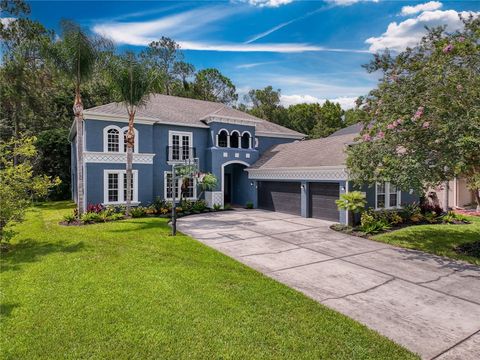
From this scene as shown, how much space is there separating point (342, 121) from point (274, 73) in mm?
38453

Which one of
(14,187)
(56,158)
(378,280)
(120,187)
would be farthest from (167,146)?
(378,280)

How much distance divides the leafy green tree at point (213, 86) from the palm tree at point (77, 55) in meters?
26.0

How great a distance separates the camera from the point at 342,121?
168 feet

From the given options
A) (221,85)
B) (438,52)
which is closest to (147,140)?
(438,52)

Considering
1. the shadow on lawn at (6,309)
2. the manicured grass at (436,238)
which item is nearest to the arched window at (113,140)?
the shadow on lawn at (6,309)

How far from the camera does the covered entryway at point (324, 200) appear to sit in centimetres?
1539

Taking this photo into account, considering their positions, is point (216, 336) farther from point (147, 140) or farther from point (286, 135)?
point (286, 135)

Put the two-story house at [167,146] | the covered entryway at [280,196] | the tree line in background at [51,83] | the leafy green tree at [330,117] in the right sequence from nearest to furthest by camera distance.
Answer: the tree line in background at [51,83] < the two-story house at [167,146] < the covered entryway at [280,196] < the leafy green tree at [330,117]

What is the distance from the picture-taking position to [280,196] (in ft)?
63.4

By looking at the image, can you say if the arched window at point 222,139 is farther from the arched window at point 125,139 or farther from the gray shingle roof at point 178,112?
the arched window at point 125,139

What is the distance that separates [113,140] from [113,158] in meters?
1.16

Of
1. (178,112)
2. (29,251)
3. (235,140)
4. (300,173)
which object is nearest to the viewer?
(29,251)

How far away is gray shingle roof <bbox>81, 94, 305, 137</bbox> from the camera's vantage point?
18.3 m

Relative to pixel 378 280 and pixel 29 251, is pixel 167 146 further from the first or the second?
pixel 378 280
